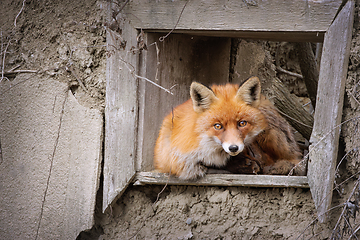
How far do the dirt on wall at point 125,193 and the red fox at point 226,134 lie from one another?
0.86 feet

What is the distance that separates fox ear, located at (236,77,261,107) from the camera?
3148 mm

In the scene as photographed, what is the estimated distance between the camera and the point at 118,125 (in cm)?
357

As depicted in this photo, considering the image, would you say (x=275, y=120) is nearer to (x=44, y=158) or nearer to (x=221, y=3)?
(x=221, y=3)

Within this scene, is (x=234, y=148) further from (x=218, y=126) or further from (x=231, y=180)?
(x=231, y=180)

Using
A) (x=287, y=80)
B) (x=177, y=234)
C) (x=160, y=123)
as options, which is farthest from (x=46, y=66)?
(x=287, y=80)

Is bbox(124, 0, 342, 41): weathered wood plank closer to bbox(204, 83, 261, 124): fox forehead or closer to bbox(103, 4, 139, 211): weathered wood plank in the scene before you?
bbox(103, 4, 139, 211): weathered wood plank

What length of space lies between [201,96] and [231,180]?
77 centimetres

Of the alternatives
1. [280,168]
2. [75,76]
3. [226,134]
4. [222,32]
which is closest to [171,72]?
[222,32]

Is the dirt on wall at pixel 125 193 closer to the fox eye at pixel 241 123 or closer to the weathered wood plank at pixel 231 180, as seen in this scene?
the weathered wood plank at pixel 231 180

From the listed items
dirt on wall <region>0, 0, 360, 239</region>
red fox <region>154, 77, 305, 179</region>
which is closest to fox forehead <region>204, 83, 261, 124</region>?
red fox <region>154, 77, 305, 179</region>

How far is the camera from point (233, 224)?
3395 millimetres

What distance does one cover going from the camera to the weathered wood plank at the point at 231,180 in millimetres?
3152

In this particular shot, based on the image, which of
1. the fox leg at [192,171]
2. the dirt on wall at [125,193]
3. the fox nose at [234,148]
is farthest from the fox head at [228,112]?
the dirt on wall at [125,193]

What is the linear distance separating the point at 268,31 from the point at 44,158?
241 centimetres
